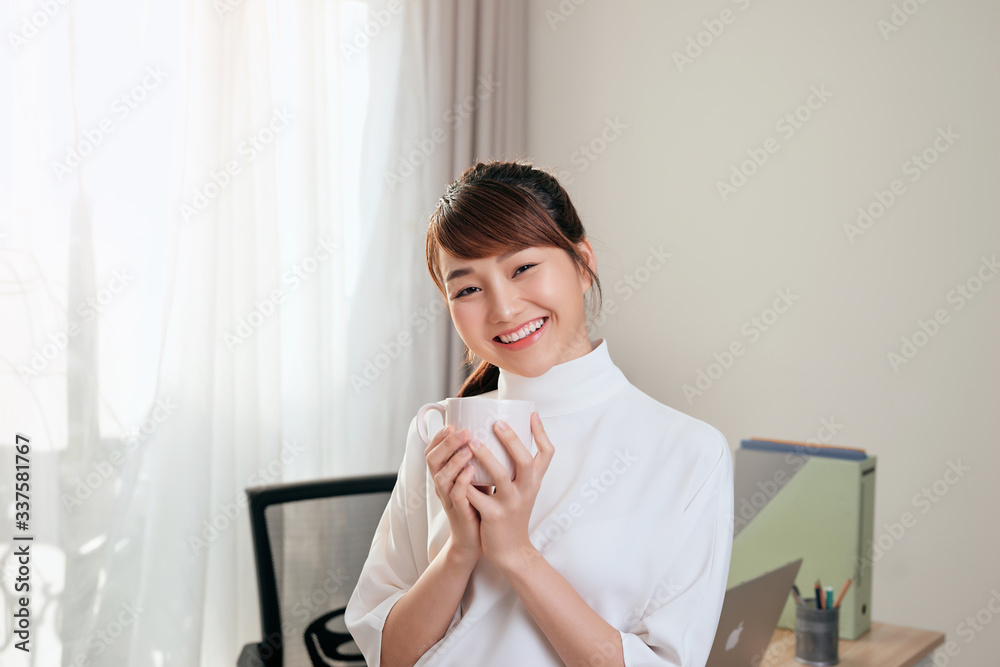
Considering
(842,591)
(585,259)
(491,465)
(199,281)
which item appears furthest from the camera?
(199,281)

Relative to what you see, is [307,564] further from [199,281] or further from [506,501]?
[506,501]

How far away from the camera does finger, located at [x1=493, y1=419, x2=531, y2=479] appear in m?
0.88

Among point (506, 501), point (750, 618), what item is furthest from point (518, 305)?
point (750, 618)

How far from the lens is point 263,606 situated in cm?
168

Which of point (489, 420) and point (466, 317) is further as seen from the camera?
point (466, 317)

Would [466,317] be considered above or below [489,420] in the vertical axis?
above

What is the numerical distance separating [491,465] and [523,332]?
19 cm

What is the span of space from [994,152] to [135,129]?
80.7 inches

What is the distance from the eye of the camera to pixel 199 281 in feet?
6.68

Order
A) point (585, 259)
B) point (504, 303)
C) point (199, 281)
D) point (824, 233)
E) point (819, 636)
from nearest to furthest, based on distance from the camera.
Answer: point (504, 303), point (585, 259), point (819, 636), point (199, 281), point (824, 233)

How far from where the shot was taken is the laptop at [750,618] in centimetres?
Answer: 120

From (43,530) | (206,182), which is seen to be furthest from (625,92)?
(43,530)

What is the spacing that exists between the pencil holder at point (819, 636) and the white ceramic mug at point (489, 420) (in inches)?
34.8

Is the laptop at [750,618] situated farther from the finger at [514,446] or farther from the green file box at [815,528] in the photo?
the finger at [514,446]
